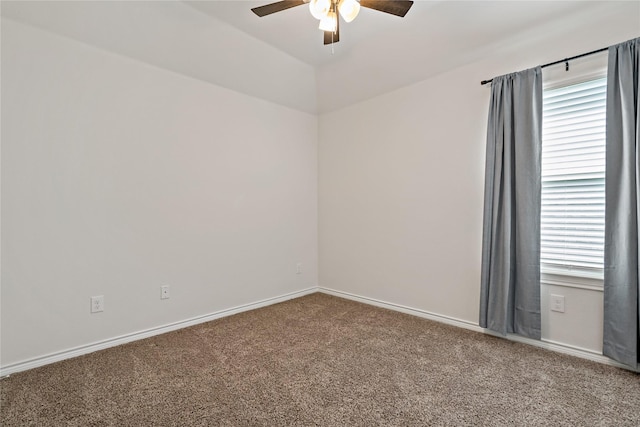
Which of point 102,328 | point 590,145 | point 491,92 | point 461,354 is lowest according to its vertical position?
point 461,354

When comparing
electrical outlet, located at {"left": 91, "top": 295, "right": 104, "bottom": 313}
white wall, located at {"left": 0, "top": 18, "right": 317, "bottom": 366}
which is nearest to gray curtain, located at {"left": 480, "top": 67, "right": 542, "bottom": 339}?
white wall, located at {"left": 0, "top": 18, "right": 317, "bottom": 366}

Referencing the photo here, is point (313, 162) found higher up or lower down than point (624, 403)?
higher up

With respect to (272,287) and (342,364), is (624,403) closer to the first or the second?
(342,364)

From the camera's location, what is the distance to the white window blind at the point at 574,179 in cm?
222

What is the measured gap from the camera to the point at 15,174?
2115 mm

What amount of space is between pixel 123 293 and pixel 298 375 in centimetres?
163

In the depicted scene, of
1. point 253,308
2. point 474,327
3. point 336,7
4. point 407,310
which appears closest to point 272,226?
point 253,308

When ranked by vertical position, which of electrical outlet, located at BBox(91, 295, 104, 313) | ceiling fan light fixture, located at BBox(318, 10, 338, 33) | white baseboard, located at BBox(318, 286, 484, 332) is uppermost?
ceiling fan light fixture, located at BBox(318, 10, 338, 33)

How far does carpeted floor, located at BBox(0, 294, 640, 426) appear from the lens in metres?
1.65

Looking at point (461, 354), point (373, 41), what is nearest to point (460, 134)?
point (373, 41)

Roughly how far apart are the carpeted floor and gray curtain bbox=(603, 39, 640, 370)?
286 millimetres

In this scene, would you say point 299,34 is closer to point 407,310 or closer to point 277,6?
point 277,6

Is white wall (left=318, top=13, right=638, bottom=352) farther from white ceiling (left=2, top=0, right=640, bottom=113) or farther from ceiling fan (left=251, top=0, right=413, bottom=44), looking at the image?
ceiling fan (left=251, top=0, right=413, bottom=44)

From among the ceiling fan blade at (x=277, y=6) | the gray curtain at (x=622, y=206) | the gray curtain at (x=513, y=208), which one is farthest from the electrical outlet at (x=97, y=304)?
the gray curtain at (x=622, y=206)
